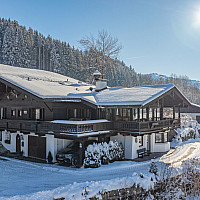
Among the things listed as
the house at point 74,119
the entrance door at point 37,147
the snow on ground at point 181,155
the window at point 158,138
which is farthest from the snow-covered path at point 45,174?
the window at point 158,138

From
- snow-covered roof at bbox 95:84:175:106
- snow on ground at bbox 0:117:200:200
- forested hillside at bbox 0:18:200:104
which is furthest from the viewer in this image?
forested hillside at bbox 0:18:200:104

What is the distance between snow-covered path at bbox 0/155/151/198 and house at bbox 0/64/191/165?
5.65 feet

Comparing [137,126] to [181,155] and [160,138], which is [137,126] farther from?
[181,155]

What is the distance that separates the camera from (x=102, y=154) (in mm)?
17359

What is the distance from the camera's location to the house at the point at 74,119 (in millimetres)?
17141

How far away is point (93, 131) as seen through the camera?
17172 mm

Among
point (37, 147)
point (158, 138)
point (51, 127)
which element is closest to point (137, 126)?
point (158, 138)

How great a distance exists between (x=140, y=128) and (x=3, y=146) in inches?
556

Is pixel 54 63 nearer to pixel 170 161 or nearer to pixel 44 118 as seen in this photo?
pixel 44 118

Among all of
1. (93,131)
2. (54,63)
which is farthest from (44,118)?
(54,63)

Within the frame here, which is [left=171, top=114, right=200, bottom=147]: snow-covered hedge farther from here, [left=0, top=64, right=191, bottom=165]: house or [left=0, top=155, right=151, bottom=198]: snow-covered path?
[left=0, top=155, right=151, bottom=198]: snow-covered path

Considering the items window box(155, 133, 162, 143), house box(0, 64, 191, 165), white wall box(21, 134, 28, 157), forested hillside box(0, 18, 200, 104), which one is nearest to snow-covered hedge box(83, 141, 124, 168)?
house box(0, 64, 191, 165)

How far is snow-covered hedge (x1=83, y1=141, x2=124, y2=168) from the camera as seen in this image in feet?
54.5

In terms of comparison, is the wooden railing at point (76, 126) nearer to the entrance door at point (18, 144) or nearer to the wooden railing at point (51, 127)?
the wooden railing at point (51, 127)
